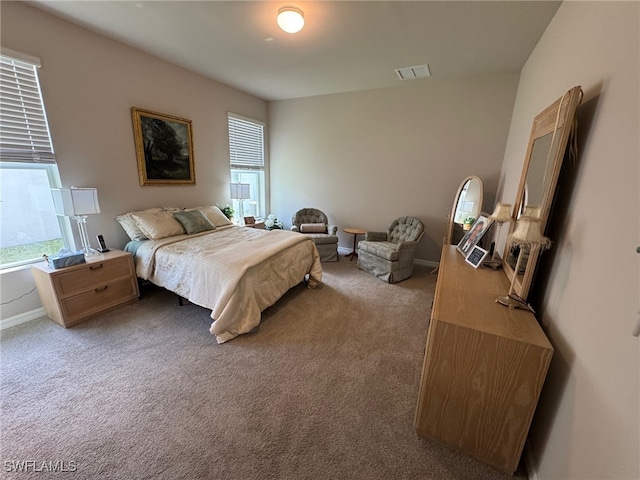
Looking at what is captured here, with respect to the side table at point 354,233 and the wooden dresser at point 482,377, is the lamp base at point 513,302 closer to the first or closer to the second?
the wooden dresser at point 482,377

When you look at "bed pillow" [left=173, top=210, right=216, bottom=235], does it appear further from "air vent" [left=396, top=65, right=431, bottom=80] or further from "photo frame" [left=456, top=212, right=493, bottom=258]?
"air vent" [left=396, top=65, right=431, bottom=80]

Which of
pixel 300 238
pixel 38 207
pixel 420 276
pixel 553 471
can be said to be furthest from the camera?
pixel 420 276

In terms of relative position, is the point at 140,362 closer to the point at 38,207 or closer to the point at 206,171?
the point at 38,207

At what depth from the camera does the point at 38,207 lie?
2557mm

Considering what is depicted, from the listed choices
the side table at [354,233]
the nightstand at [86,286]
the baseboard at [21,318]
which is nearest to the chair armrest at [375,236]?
the side table at [354,233]

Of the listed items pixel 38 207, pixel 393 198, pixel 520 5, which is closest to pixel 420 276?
pixel 393 198

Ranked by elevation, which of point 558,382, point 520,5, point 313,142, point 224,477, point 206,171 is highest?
point 520,5

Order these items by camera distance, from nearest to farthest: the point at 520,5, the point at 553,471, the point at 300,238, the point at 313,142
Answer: the point at 553,471 → the point at 520,5 → the point at 300,238 → the point at 313,142

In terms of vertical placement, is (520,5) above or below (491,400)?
above

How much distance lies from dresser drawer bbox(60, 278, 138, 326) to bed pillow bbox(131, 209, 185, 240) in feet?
1.86

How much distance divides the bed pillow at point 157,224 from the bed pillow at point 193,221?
0.06 metres

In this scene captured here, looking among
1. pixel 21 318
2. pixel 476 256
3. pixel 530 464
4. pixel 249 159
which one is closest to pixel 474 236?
pixel 476 256

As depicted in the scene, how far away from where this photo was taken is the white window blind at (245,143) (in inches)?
176

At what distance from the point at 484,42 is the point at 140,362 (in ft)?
14.1
